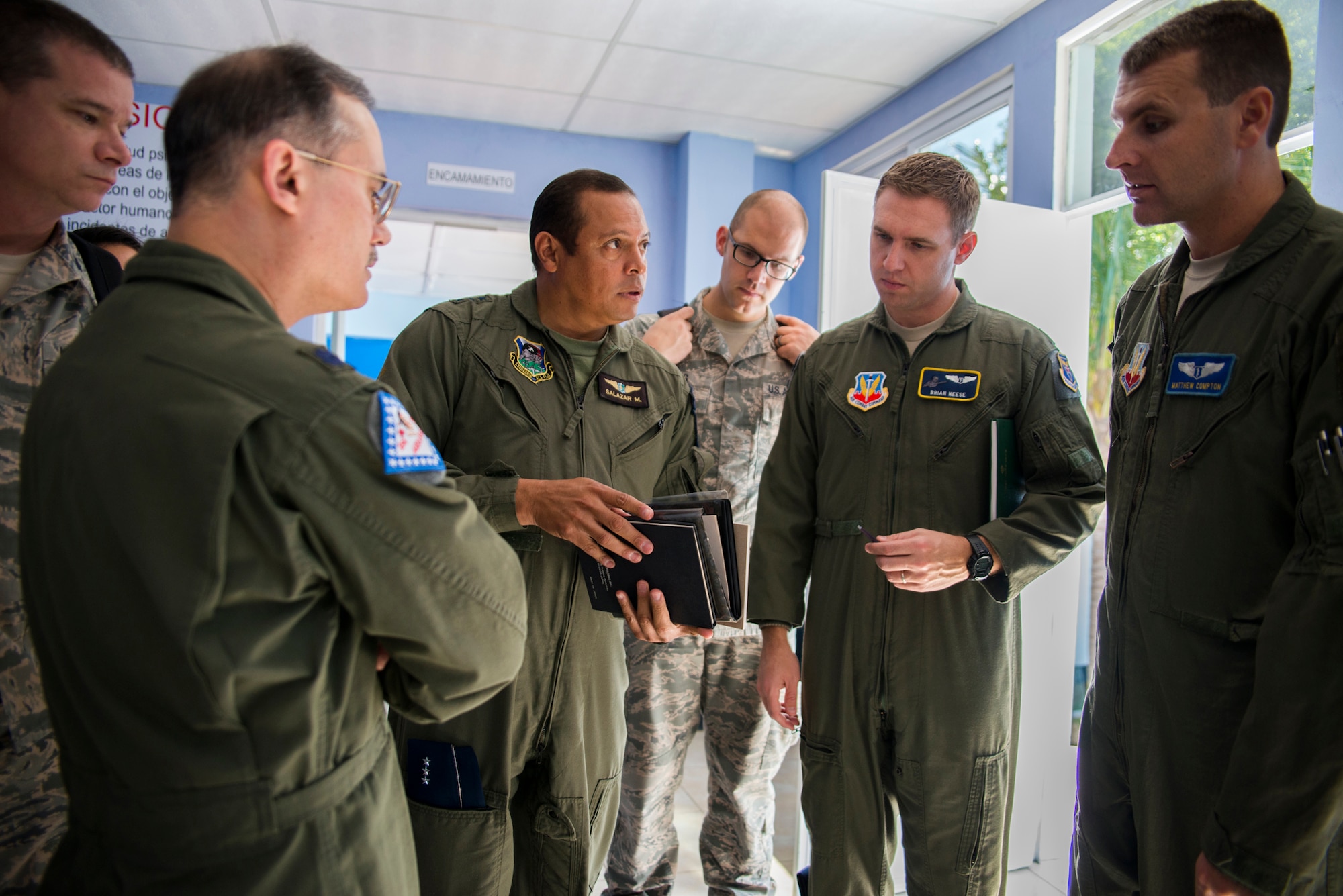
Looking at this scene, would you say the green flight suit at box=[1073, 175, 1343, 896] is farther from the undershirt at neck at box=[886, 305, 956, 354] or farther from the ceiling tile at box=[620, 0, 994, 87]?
the ceiling tile at box=[620, 0, 994, 87]

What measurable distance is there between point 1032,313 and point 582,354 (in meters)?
1.53

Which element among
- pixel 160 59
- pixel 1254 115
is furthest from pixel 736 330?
pixel 160 59

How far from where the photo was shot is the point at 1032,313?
8.36ft

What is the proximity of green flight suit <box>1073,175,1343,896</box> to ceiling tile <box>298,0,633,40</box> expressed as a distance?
297cm

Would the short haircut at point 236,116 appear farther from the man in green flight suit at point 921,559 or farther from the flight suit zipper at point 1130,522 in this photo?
the flight suit zipper at point 1130,522

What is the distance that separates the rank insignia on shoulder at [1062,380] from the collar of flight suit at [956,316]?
183 millimetres

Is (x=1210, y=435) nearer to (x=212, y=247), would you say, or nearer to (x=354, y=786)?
(x=354, y=786)

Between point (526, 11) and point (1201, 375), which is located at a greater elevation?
point (526, 11)

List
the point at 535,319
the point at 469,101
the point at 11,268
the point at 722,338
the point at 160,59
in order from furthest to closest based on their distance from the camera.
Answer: the point at 469,101
the point at 160,59
the point at 722,338
the point at 535,319
the point at 11,268

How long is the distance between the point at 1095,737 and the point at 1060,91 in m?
2.90

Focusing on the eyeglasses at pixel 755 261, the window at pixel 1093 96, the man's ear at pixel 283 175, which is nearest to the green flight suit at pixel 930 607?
the eyeglasses at pixel 755 261

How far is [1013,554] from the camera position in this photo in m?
1.53

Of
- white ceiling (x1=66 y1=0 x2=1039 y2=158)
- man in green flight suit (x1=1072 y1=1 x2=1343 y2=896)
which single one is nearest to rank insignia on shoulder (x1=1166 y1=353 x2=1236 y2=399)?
man in green flight suit (x1=1072 y1=1 x2=1343 y2=896)

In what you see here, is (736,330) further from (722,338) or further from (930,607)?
(930,607)
